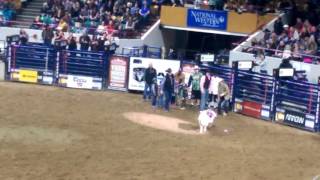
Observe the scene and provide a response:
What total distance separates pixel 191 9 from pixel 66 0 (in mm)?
7758

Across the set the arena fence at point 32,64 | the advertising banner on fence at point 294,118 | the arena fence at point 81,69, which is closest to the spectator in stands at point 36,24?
the arena fence at point 32,64

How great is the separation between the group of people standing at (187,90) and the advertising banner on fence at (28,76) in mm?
5399

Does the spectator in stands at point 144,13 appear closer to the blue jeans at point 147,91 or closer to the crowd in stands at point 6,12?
the crowd in stands at point 6,12

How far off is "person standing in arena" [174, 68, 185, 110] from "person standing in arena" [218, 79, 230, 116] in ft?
4.88

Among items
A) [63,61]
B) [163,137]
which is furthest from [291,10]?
[163,137]

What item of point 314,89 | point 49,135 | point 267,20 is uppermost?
point 267,20

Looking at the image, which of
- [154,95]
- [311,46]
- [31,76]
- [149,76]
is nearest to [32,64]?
[31,76]

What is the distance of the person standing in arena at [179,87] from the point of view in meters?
26.7

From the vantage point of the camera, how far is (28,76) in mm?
30422

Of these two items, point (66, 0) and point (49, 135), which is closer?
point (49, 135)

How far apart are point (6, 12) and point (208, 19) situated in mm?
11471

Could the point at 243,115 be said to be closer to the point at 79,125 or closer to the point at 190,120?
the point at 190,120

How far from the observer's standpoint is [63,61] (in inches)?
1177

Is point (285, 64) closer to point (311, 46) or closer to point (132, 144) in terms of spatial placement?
point (311, 46)
